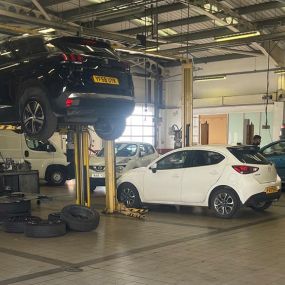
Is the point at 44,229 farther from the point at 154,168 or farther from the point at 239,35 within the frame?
the point at 239,35

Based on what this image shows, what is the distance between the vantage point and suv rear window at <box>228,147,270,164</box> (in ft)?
31.8

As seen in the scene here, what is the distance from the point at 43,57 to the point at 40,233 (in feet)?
9.50

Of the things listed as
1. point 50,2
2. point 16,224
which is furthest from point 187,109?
point 50,2

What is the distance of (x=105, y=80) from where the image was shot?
7.46 metres

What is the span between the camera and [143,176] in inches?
424

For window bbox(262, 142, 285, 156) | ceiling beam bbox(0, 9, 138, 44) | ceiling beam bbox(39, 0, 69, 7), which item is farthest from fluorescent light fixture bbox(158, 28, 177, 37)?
window bbox(262, 142, 285, 156)

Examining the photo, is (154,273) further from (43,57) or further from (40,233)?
(43,57)

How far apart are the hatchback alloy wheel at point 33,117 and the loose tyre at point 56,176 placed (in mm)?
8918

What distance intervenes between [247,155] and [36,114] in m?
4.58

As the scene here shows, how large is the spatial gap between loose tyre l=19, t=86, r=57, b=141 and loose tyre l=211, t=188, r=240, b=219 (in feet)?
12.8

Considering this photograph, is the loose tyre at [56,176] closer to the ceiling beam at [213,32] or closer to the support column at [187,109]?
the support column at [187,109]

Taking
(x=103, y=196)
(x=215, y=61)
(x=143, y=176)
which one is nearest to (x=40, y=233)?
(x=143, y=176)

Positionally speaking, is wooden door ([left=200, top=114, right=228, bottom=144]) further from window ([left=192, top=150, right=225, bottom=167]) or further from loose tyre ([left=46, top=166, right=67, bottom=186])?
window ([left=192, top=150, right=225, bottom=167])

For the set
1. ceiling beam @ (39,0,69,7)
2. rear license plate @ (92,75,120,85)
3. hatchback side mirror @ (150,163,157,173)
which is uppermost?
ceiling beam @ (39,0,69,7)
